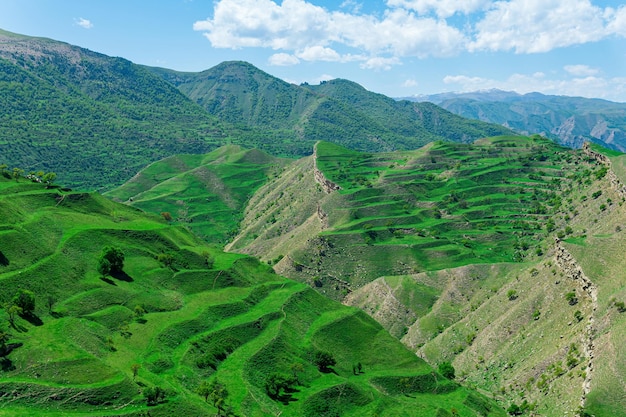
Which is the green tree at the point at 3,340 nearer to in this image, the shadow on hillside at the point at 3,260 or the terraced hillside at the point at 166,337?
the terraced hillside at the point at 166,337

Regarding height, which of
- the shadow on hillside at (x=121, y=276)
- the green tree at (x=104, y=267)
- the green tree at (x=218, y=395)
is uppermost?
the green tree at (x=104, y=267)

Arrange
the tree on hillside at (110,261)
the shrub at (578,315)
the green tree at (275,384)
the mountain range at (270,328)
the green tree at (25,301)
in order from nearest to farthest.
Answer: the mountain range at (270,328), the green tree at (25,301), the green tree at (275,384), the shrub at (578,315), the tree on hillside at (110,261)

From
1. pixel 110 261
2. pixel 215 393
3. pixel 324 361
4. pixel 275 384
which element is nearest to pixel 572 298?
pixel 324 361

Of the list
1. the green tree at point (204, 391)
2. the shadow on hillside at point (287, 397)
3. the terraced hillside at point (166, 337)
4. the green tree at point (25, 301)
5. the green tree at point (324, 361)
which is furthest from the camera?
the green tree at point (324, 361)

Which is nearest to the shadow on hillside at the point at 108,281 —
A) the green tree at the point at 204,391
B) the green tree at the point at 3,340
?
the green tree at the point at 3,340

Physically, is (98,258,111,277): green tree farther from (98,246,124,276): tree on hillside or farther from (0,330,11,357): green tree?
(0,330,11,357): green tree

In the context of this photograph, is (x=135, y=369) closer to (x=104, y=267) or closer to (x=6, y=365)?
(x=6, y=365)

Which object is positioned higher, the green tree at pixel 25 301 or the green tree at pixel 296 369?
the green tree at pixel 25 301

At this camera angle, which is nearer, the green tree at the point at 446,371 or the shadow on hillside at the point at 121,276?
the green tree at the point at 446,371
